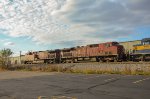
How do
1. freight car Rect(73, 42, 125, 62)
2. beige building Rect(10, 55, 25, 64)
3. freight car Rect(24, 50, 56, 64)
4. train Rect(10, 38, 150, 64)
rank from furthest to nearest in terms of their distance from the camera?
beige building Rect(10, 55, 25, 64) → freight car Rect(24, 50, 56, 64) → freight car Rect(73, 42, 125, 62) → train Rect(10, 38, 150, 64)

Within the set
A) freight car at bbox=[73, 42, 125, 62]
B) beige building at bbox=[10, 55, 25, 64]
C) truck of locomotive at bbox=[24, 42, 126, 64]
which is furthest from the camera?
beige building at bbox=[10, 55, 25, 64]

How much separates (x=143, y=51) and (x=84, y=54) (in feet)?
47.0

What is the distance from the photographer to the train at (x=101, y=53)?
1415 inches

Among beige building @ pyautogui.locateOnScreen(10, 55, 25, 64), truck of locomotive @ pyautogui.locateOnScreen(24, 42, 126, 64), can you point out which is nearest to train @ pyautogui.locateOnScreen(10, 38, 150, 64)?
truck of locomotive @ pyautogui.locateOnScreen(24, 42, 126, 64)

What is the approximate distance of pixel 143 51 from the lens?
35.4 meters

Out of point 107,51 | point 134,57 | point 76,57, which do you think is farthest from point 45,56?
point 134,57

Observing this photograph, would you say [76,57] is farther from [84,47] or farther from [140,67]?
[140,67]

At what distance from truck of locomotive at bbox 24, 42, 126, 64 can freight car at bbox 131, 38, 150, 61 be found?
9.66 ft

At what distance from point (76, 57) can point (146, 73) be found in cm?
2699

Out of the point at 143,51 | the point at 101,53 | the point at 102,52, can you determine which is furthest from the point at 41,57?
the point at 143,51

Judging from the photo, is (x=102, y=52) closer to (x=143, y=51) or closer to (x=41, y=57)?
→ (x=143, y=51)

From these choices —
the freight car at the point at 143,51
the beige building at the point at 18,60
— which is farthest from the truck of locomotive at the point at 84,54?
the beige building at the point at 18,60

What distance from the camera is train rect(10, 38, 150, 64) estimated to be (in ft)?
118

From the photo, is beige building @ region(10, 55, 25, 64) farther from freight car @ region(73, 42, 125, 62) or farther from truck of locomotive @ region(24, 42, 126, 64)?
freight car @ region(73, 42, 125, 62)
